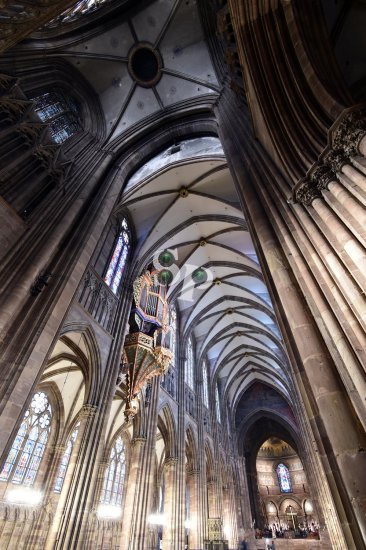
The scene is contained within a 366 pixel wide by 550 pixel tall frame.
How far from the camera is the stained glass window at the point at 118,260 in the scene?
34.3ft

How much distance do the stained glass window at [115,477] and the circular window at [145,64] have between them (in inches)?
660

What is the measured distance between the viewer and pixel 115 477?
45.3 feet

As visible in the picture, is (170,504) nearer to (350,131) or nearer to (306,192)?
(306,192)

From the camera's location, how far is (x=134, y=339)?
10133 mm

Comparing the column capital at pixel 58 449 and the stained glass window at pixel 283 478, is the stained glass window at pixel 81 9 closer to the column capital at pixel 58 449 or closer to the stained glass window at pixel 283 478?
the column capital at pixel 58 449

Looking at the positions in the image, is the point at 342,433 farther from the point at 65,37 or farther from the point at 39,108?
the point at 65,37

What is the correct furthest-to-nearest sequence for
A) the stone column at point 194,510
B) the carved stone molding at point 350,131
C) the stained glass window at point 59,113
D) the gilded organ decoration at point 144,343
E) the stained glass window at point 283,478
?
1. the stained glass window at point 283,478
2. the stone column at point 194,510
3. the gilded organ decoration at point 144,343
4. the stained glass window at point 59,113
5. the carved stone molding at point 350,131

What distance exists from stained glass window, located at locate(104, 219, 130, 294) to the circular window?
550 centimetres

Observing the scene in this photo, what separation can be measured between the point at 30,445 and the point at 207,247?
38.8 feet

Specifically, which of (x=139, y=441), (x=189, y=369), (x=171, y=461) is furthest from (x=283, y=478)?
(x=139, y=441)

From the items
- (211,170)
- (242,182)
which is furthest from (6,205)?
(211,170)

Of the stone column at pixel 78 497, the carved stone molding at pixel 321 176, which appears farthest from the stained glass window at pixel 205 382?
the carved stone molding at pixel 321 176

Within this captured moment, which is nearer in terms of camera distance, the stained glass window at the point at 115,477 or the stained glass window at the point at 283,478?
the stained glass window at the point at 115,477

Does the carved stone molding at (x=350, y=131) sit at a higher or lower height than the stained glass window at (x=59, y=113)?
lower
